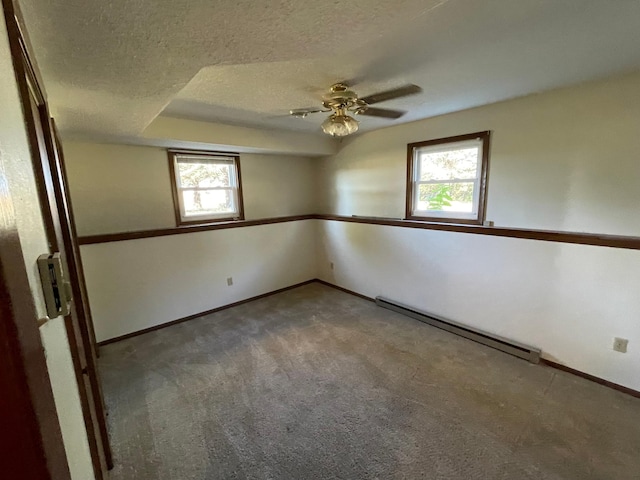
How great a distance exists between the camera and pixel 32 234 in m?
0.60

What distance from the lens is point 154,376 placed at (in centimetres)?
239

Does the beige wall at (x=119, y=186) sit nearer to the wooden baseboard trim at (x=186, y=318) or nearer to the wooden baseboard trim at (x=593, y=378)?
the wooden baseboard trim at (x=186, y=318)

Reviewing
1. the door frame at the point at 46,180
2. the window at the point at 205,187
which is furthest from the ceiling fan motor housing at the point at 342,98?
the window at the point at 205,187

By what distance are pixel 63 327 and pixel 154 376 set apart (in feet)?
6.21

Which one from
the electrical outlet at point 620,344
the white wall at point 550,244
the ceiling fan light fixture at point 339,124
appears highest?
the ceiling fan light fixture at point 339,124

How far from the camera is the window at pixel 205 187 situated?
3451mm

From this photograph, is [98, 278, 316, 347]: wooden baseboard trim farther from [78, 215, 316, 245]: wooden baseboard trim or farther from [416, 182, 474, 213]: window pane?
[416, 182, 474, 213]: window pane

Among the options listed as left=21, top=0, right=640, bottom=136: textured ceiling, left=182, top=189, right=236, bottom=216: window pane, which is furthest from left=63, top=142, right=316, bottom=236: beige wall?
left=21, top=0, right=640, bottom=136: textured ceiling

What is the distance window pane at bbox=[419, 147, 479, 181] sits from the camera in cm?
306

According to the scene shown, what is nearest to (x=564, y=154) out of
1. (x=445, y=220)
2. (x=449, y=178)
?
(x=449, y=178)

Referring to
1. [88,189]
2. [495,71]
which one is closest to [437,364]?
[495,71]

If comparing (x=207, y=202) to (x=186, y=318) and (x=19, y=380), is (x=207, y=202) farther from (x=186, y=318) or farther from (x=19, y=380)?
(x=19, y=380)

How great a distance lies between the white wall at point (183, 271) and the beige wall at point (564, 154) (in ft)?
8.07

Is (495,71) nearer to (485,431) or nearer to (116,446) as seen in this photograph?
(485,431)
